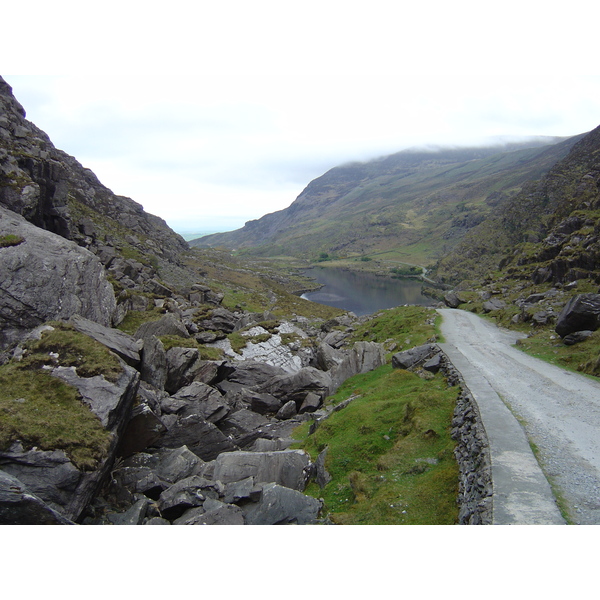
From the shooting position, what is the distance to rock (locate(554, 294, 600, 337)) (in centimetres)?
2744

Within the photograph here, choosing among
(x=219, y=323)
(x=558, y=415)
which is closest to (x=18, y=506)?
(x=558, y=415)

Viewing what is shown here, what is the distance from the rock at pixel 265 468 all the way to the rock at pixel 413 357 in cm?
1354

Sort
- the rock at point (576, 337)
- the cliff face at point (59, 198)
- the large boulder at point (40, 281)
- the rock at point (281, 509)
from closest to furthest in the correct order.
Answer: the rock at point (281, 509) → the large boulder at point (40, 281) → the rock at point (576, 337) → the cliff face at point (59, 198)

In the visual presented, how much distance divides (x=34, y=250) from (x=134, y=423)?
16.6 metres

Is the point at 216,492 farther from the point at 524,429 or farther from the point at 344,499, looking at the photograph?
the point at 524,429

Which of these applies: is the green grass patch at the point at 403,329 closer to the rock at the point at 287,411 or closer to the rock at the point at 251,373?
the rock at the point at 251,373

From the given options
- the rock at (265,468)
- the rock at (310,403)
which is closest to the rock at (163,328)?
the rock at (310,403)

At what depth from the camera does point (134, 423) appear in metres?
17.4

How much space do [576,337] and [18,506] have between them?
34.7m

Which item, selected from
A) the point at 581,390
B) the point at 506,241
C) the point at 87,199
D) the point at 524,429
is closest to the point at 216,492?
the point at 524,429

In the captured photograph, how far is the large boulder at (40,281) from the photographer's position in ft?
76.4

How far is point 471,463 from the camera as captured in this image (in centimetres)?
1264

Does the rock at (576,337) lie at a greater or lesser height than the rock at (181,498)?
greater

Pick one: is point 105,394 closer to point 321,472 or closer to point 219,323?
point 321,472
